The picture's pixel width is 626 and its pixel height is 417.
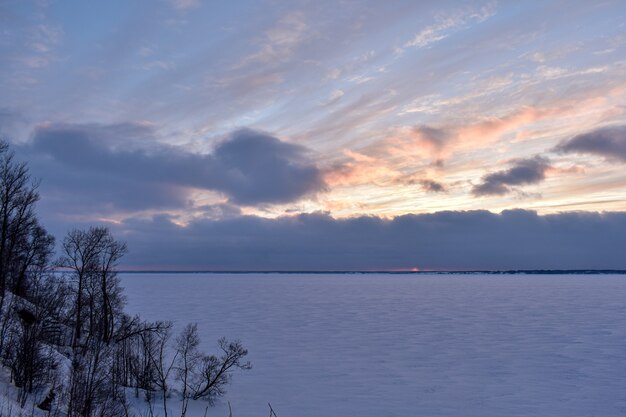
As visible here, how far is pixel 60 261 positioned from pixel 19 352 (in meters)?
26.9

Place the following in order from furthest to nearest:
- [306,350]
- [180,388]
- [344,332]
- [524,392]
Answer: [344,332]
[306,350]
[180,388]
[524,392]

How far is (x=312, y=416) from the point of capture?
2950cm

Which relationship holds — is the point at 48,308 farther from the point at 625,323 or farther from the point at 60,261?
the point at 625,323

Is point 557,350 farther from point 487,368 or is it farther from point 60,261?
point 60,261

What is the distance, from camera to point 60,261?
5334cm

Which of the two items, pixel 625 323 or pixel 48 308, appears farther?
pixel 625 323

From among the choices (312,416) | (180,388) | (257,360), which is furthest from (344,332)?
(312,416)

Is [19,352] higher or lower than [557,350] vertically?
higher

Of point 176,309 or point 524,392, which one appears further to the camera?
point 176,309

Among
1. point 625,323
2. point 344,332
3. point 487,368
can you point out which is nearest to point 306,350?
point 344,332

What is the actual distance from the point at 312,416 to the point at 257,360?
→ 55.8ft

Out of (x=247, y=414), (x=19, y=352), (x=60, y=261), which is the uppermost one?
(x=60, y=261)

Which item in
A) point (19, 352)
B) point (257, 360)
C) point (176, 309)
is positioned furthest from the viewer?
point (176, 309)

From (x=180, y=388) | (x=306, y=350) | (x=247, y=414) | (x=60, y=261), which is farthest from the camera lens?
(x=60, y=261)
